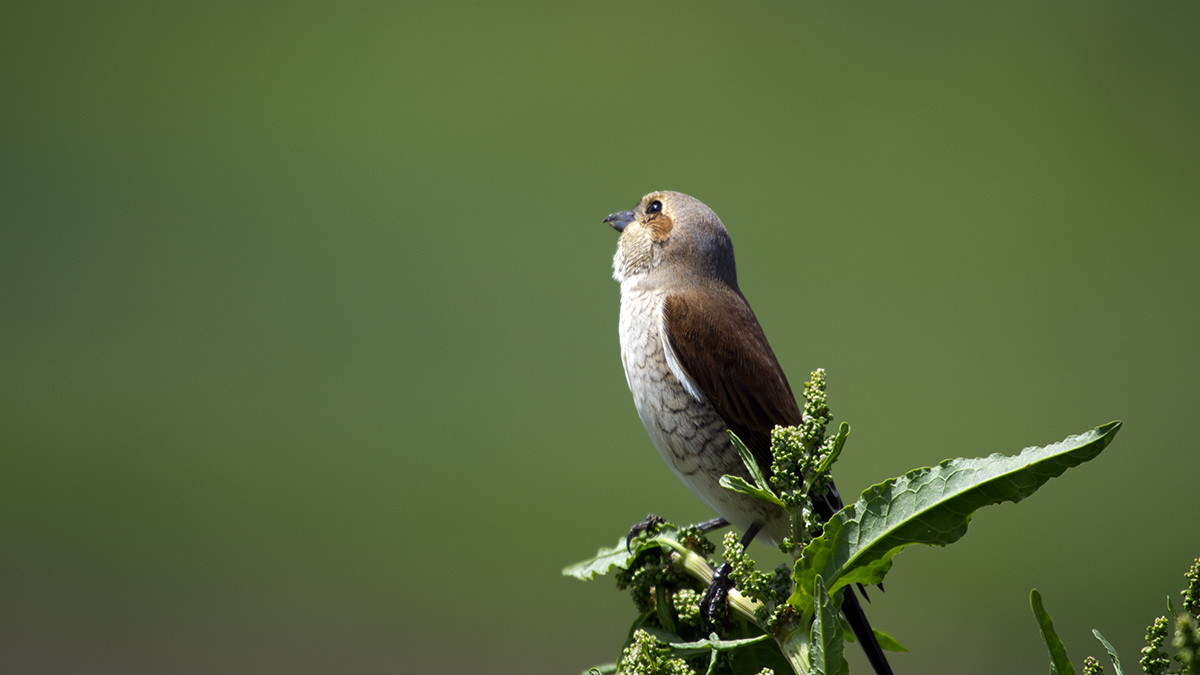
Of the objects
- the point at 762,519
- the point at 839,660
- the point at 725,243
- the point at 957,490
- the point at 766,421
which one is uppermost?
the point at 725,243

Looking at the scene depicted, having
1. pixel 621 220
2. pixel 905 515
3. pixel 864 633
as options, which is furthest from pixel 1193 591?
pixel 621 220

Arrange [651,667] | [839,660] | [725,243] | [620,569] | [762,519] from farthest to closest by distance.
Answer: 1. [725,243]
2. [762,519]
3. [620,569]
4. [651,667]
5. [839,660]

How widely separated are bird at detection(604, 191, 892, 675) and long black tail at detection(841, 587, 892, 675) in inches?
11.9

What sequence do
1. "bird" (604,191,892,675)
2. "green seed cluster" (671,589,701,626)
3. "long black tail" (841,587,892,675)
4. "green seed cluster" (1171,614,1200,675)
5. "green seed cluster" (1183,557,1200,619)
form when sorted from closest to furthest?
"green seed cluster" (1171,614,1200,675) → "green seed cluster" (1183,557,1200,619) → "green seed cluster" (671,589,701,626) → "long black tail" (841,587,892,675) → "bird" (604,191,892,675)

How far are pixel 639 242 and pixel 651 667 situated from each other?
1.34 m

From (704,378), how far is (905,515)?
0.96 metres

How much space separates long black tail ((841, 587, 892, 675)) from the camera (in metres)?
1.14

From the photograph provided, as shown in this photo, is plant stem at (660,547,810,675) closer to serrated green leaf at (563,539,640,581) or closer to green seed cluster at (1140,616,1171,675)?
serrated green leaf at (563,539,640,581)

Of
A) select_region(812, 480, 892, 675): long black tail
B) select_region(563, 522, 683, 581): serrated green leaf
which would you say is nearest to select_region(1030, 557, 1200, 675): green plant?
select_region(563, 522, 683, 581): serrated green leaf

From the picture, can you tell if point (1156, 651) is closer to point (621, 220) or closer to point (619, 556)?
point (619, 556)

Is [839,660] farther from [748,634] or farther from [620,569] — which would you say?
[620,569]

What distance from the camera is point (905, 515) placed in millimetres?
682

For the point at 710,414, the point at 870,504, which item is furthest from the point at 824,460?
the point at 710,414

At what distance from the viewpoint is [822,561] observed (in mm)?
703
